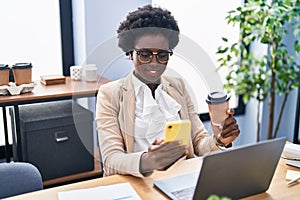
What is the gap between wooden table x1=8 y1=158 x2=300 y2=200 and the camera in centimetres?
117

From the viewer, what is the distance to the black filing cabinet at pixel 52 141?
86.2 inches

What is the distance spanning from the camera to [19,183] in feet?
4.36

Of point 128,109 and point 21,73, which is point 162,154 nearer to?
point 128,109

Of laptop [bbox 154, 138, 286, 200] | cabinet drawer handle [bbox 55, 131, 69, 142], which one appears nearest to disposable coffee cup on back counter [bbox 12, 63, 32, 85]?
cabinet drawer handle [bbox 55, 131, 69, 142]

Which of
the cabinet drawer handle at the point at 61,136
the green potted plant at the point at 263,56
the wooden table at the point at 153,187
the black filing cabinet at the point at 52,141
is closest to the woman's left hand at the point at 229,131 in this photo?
the wooden table at the point at 153,187

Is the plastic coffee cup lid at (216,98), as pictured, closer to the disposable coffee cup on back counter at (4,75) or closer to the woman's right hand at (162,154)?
the woman's right hand at (162,154)

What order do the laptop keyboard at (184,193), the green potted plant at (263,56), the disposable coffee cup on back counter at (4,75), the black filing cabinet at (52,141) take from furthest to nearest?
the green potted plant at (263,56)
the black filing cabinet at (52,141)
the disposable coffee cup on back counter at (4,75)
the laptop keyboard at (184,193)

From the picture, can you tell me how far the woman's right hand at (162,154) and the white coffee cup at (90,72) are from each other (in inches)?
15.1

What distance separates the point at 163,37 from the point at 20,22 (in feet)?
5.28

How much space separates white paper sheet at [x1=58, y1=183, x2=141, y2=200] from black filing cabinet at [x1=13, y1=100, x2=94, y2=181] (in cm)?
95

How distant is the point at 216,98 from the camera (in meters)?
1.22

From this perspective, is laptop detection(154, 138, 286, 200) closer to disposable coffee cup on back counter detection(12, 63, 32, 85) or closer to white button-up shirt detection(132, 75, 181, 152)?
white button-up shirt detection(132, 75, 181, 152)

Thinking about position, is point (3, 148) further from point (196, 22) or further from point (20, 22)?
point (196, 22)

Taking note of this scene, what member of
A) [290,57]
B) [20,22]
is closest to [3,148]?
[20,22]
